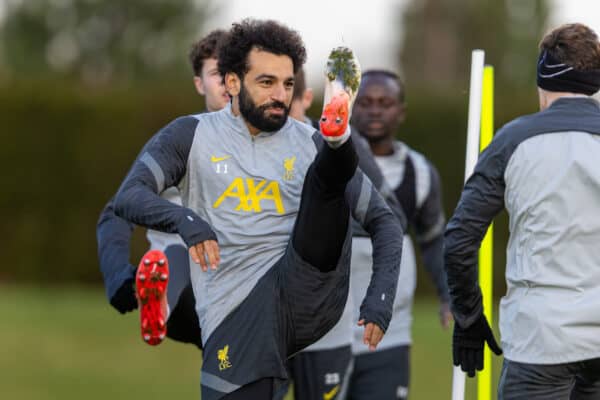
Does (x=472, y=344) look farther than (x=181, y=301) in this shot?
No

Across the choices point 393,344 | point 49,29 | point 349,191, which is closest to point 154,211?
point 349,191

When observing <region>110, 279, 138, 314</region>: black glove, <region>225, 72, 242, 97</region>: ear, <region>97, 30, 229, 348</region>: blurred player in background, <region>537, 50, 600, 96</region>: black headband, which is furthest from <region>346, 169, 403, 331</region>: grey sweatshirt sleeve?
<region>110, 279, 138, 314</region>: black glove

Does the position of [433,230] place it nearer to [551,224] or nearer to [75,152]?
[551,224]

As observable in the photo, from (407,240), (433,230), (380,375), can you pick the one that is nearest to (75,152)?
(433,230)

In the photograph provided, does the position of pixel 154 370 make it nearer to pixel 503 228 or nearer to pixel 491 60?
pixel 503 228

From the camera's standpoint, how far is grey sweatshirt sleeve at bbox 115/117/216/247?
4344 millimetres

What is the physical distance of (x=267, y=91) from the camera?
4852 millimetres

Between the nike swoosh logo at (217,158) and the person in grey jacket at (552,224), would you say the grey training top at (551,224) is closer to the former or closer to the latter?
the person in grey jacket at (552,224)

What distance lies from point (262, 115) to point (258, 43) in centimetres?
32

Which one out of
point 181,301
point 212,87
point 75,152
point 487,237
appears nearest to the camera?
point 487,237

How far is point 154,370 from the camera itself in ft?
41.1

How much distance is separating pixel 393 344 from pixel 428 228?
828 mm

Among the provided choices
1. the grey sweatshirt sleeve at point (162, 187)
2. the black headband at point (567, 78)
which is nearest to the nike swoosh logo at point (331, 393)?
the grey sweatshirt sleeve at point (162, 187)

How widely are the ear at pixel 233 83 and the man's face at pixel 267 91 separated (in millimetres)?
69
